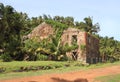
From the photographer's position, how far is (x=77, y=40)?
149 ft

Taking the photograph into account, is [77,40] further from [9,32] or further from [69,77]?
[69,77]

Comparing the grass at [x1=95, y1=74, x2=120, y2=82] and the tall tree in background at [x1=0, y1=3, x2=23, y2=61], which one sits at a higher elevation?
the tall tree in background at [x1=0, y1=3, x2=23, y2=61]

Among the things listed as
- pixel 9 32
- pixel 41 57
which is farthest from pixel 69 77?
pixel 9 32

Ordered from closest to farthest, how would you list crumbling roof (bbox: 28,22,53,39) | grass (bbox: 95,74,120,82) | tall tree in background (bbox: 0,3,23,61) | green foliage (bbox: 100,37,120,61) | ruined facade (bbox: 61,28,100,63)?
grass (bbox: 95,74,120,82), tall tree in background (bbox: 0,3,23,61), ruined facade (bbox: 61,28,100,63), crumbling roof (bbox: 28,22,53,39), green foliage (bbox: 100,37,120,61)

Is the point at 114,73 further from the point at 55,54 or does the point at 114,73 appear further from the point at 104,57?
the point at 104,57

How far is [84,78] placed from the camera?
1838cm

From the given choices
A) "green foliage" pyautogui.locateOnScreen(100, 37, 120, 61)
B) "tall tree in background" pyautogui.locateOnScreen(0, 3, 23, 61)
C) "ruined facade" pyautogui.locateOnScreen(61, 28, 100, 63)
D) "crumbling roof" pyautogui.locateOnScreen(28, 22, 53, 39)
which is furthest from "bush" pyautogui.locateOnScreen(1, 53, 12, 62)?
"green foliage" pyautogui.locateOnScreen(100, 37, 120, 61)

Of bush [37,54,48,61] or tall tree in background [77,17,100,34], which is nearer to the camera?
bush [37,54,48,61]

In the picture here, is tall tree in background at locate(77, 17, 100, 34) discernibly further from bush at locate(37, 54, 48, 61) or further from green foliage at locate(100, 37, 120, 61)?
bush at locate(37, 54, 48, 61)

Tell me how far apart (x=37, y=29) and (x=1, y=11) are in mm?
10921

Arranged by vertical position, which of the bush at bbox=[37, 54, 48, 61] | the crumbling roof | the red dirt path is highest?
the crumbling roof

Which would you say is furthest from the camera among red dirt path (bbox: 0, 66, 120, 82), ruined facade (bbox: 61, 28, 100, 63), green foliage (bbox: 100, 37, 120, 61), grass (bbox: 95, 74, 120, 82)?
green foliage (bbox: 100, 37, 120, 61)

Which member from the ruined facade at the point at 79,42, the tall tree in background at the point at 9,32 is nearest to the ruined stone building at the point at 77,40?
the ruined facade at the point at 79,42

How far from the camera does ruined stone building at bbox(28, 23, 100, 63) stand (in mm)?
44812
